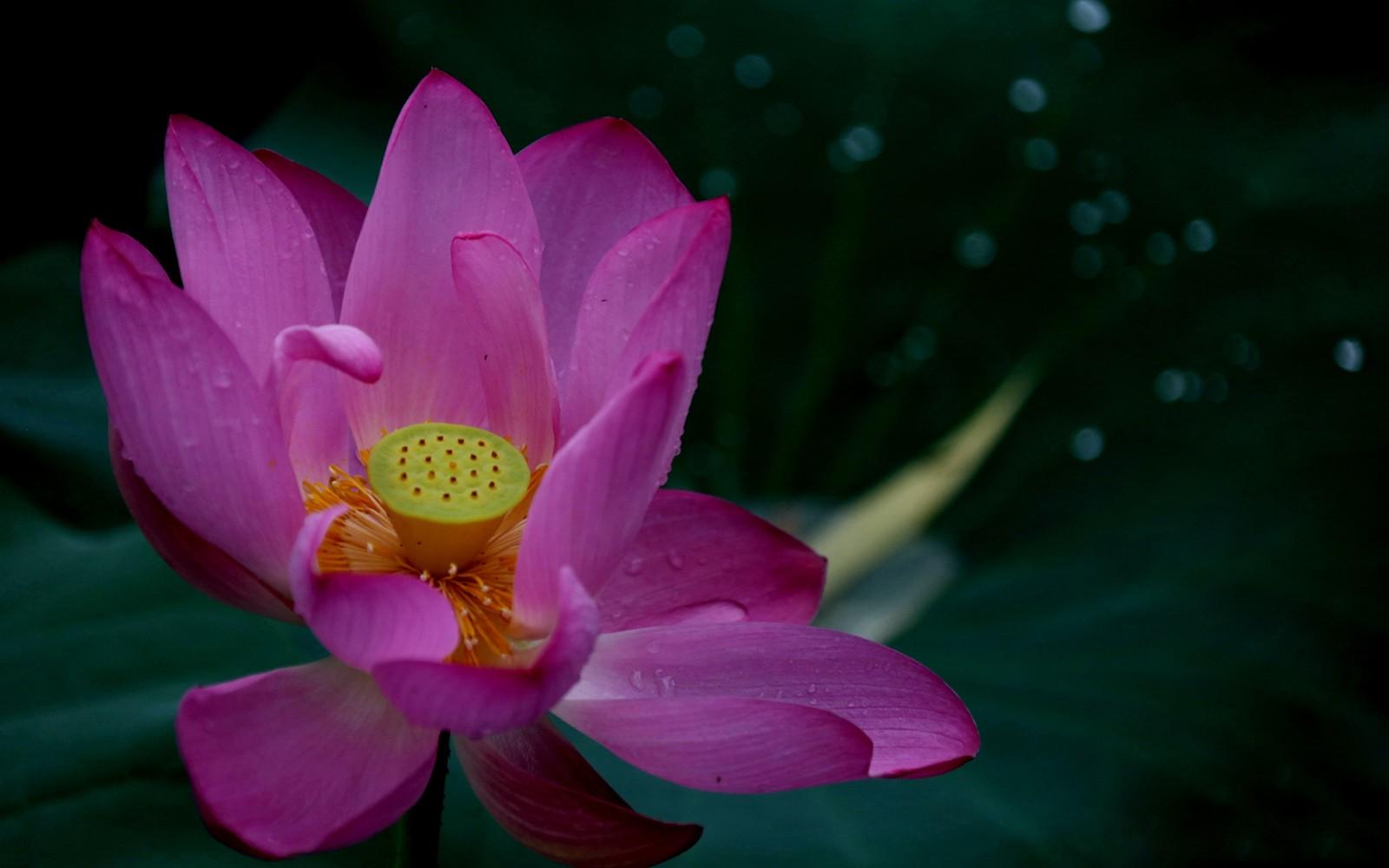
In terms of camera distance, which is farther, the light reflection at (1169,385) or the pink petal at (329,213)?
the light reflection at (1169,385)

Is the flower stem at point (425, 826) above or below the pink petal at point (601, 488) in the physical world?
below

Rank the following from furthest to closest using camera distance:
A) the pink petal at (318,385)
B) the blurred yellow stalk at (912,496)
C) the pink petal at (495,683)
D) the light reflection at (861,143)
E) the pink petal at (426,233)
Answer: the light reflection at (861,143) → the blurred yellow stalk at (912,496) → the pink petal at (426,233) → the pink petal at (318,385) → the pink petal at (495,683)

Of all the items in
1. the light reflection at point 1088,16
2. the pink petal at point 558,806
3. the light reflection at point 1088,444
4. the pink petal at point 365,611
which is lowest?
the pink petal at point 558,806

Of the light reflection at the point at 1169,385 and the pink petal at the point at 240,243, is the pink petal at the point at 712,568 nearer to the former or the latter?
the pink petal at the point at 240,243

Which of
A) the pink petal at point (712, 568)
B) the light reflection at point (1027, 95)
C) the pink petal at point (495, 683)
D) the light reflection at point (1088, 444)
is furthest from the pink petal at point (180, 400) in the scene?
the light reflection at point (1027, 95)

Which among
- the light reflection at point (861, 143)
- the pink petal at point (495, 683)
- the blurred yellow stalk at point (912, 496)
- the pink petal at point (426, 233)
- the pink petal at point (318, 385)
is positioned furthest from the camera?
the light reflection at point (861, 143)

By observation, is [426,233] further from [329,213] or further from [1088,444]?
[1088,444]

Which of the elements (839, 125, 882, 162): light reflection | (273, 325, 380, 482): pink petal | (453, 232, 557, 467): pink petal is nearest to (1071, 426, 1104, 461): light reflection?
(839, 125, 882, 162): light reflection
